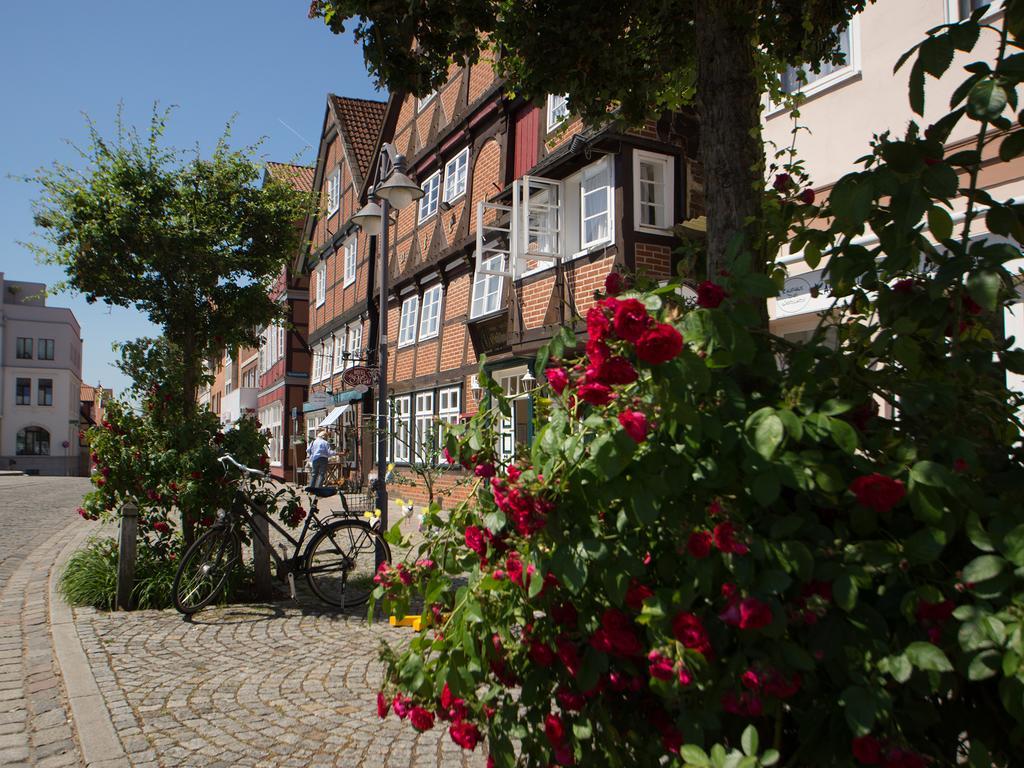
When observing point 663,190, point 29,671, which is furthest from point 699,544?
point 663,190

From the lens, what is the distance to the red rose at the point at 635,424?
1.79m

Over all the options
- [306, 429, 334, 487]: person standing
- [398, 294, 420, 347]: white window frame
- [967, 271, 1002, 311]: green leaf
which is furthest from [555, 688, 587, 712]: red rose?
[398, 294, 420, 347]: white window frame

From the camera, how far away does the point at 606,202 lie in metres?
12.3

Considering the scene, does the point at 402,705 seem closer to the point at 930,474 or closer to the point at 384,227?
the point at 930,474

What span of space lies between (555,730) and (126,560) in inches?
217

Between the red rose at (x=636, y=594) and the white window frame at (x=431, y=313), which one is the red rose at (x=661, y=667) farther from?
the white window frame at (x=431, y=313)

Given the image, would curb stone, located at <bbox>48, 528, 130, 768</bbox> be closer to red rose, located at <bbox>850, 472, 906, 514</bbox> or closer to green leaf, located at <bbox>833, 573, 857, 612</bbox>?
green leaf, located at <bbox>833, 573, 857, 612</bbox>

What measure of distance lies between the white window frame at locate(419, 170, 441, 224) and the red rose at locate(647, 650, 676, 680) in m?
17.8

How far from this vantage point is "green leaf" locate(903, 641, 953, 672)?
1.65 meters

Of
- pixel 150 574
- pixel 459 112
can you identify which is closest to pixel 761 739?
pixel 150 574

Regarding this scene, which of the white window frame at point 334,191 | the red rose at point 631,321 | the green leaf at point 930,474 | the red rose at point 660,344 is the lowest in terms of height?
the green leaf at point 930,474

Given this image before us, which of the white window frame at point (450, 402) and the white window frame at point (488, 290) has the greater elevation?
the white window frame at point (488, 290)

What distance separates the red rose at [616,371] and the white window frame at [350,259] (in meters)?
24.2

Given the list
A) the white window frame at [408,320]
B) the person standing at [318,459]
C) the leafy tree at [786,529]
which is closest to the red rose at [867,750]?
the leafy tree at [786,529]
